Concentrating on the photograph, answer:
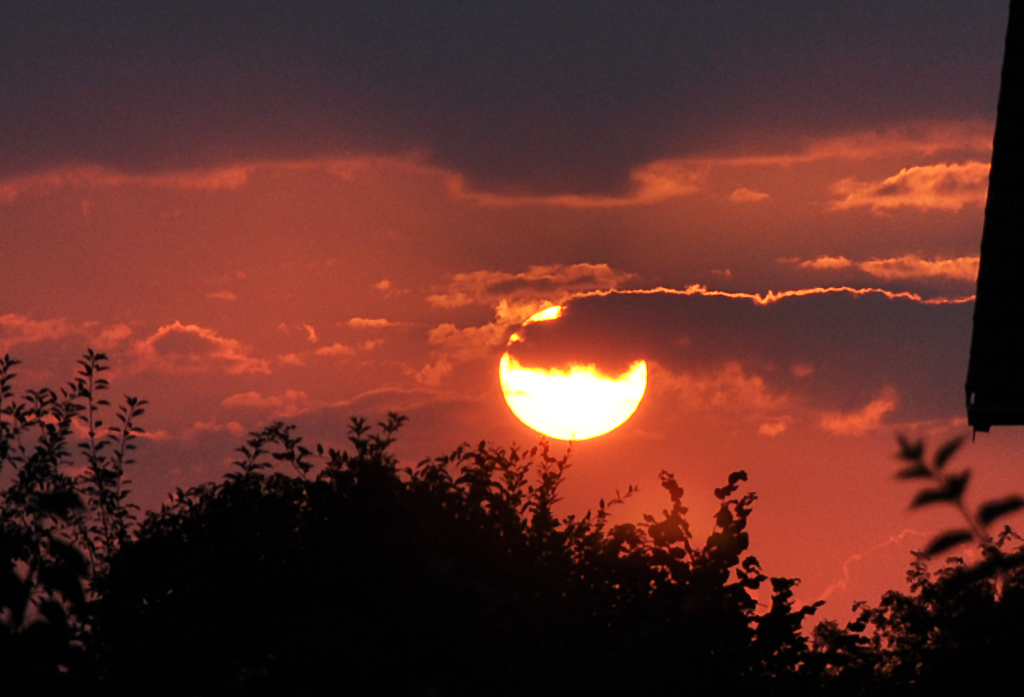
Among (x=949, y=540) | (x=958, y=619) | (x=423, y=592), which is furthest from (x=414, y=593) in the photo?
(x=949, y=540)

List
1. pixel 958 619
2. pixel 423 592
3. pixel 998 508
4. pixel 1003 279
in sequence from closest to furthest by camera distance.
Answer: pixel 998 508, pixel 1003 279, pixel 958 619, pixel 423 592

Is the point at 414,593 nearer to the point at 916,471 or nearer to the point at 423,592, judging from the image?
the point at 423,592

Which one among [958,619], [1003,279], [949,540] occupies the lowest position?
[949,540]

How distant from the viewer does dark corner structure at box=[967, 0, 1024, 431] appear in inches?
409

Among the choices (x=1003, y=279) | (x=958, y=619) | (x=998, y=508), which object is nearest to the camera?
(x=998, y=508)

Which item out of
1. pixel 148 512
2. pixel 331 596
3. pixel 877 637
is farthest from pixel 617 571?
pixel 877 637

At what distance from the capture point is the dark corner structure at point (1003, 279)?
1039cm

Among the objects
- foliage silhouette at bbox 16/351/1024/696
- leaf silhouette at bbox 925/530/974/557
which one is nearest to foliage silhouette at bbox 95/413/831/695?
foliage silhouette at bbox 16/351/1024/696

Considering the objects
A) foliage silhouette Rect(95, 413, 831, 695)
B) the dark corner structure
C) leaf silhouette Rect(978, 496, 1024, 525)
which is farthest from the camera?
foliage silhouette Rect(95, 413, 831, 695)

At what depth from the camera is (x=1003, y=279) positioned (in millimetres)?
10922

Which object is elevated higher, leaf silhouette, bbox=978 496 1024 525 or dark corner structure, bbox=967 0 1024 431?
dark corner structure, bbox=967 0 1024 431

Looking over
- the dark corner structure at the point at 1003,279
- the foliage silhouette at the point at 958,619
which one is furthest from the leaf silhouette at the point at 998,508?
the dark corner structure at the point at 1003,279

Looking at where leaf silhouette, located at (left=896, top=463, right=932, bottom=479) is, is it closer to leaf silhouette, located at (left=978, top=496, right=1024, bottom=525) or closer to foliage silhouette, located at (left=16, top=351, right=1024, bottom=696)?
leaf silhouette, located at (left=978, top=496, right=1024, bottom=525)

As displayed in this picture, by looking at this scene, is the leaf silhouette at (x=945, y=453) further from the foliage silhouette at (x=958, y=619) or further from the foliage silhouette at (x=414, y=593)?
the foliage silhouette at (x=414, y=593)
